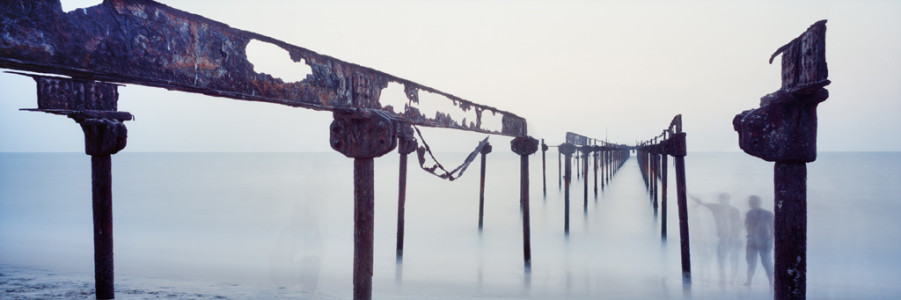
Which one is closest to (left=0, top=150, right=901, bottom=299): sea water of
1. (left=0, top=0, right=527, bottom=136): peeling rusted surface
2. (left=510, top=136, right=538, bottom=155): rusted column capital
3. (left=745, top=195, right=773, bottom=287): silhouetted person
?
(left=745, top=195, right=773, bottom=287): silhouetted person

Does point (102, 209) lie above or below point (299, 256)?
above

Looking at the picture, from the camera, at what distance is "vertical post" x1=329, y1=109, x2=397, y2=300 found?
3322 mm

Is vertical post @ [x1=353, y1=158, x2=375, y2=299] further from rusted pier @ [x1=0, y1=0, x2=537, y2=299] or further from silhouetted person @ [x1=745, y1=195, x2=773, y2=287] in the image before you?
silhouetted person @ [x1=745, y1=195, x2=773, y2=287]

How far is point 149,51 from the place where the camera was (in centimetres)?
188

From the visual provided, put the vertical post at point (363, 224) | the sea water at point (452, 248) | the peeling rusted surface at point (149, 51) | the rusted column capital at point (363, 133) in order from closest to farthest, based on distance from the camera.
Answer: the peeling rusted surface at point (149, 51) < the rusted column capital at point (363, 133) < the vertical post at point (363, 224) < the sea water at point (452, 248)

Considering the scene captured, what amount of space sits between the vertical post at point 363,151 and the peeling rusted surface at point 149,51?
29 centimetres

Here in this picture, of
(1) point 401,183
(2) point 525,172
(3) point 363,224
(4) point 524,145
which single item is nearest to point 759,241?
(2) point 525,172

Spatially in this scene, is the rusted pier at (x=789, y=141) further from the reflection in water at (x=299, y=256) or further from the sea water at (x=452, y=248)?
the reflection in water at (x=299, y=256)

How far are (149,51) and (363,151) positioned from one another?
1648 millimetres

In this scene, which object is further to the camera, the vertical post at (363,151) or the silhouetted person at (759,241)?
the silhouetted person at (759,241)

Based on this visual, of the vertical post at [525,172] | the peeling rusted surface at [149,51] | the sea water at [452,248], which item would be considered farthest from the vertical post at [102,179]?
the vertical post at [525,172]

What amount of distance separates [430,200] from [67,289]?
19072 mm

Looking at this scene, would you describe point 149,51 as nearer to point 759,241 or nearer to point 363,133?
point 363,133

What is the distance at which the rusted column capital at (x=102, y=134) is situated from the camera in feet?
16.2
